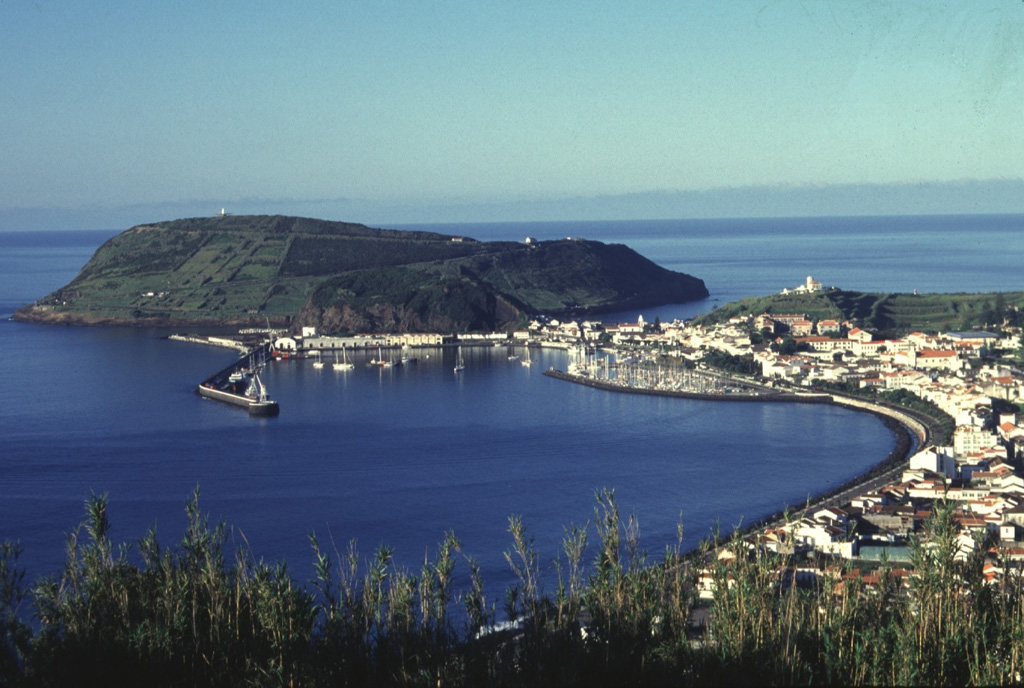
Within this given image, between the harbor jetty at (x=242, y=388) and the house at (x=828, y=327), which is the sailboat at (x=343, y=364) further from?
the house at (x=828, y=327)

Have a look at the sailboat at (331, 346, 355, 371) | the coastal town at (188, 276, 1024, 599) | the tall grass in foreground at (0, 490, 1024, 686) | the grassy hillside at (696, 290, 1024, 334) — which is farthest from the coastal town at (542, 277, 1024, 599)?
the sailboat at (331, 346, 355, 371)

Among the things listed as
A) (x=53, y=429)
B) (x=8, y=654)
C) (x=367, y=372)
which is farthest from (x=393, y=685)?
(x=367, y=372)

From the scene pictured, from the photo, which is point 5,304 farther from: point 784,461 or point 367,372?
point 784,461

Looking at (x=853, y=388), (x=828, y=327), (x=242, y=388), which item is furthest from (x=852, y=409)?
(x=242, y=388)

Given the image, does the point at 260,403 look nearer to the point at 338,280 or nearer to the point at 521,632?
the point at 521,632

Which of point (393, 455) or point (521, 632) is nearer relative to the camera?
point (521, 632)

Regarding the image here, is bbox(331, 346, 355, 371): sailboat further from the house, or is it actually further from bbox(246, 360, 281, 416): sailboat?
the house
